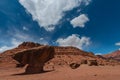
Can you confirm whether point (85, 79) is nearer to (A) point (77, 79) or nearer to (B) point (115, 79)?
(A) point (77, 79)

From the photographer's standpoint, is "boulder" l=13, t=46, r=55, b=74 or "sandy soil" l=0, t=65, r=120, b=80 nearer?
"sandy soil" l=0, t=65, r=120, b=80

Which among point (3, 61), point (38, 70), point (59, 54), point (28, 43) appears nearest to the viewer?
point (38, 70)

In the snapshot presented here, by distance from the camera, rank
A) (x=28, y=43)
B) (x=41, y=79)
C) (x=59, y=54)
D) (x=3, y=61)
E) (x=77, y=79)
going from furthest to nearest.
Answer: (x=28, y=43)
(x=59, y=54)
(x=3, y=61)
(x=41, y=79)
(x=77, y=79)

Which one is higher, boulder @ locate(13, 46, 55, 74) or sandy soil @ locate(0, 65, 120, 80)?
boulder @ locate(13, 46, 55, 74)

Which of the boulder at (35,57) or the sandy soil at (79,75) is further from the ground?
the boulder at (35,57)

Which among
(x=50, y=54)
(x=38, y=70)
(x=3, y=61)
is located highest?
(x=3, y=61)

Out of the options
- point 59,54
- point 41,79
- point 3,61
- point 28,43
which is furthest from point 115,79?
point 28,43

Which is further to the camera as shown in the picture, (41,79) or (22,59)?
(22,59)

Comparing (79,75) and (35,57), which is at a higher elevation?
(35,57)

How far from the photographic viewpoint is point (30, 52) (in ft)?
116

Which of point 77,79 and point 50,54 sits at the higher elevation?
point 50,54

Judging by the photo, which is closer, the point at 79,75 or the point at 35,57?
the point at 79,75

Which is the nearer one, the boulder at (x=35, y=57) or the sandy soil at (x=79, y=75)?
the sandy soil at (x=79, y=75)

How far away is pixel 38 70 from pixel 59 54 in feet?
335
